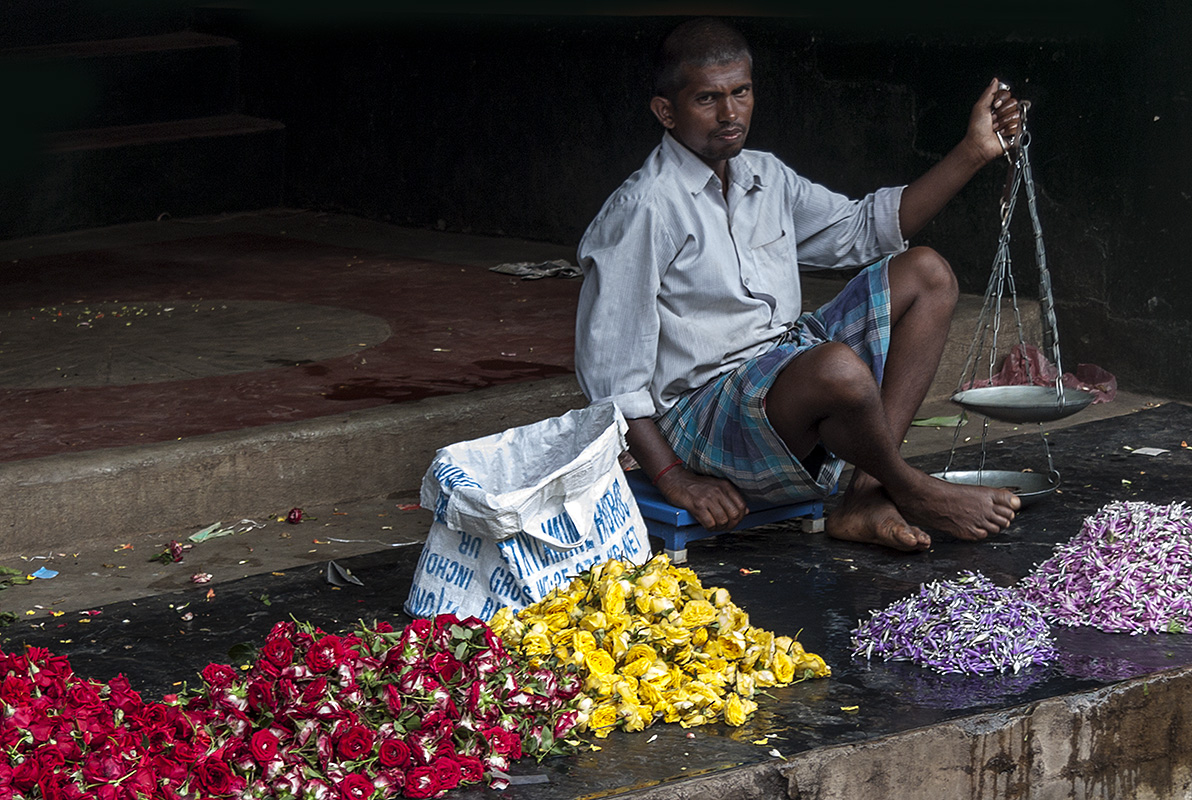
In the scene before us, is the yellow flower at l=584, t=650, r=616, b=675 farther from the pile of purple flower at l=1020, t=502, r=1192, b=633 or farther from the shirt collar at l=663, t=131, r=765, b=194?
the shirt collar at l=663, t=131, r=765, b=194

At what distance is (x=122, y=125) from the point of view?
937cm

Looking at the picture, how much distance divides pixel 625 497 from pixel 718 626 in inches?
21.7

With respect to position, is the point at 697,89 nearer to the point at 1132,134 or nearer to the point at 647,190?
the point at 647,190

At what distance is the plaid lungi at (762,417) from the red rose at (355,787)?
4.84 feet

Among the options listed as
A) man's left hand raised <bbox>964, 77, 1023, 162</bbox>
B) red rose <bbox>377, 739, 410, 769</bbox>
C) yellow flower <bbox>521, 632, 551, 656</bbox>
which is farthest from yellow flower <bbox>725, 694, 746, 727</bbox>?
man's left hand raised <bbox>964, 77, 1023, 162</bbox>

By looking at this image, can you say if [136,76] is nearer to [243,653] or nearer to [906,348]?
[906,348]

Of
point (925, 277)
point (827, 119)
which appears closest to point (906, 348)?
point (925, 277)

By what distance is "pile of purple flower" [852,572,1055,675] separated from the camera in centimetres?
290

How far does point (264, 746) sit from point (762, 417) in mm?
1537

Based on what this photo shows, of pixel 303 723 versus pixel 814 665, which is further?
pixel 814 665

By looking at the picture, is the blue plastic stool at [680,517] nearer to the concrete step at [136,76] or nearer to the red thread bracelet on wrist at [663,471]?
the red thread bracelet on wrist at [663,471]

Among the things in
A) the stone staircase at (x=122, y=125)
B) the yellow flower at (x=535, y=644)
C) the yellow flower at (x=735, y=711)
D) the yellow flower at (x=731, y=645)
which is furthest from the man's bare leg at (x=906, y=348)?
the stone staircase at (x=122, y=125)

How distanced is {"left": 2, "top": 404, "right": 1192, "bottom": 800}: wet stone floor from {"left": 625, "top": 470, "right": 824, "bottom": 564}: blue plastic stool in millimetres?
43

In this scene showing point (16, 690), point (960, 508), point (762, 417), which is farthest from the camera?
point (960, 508)
